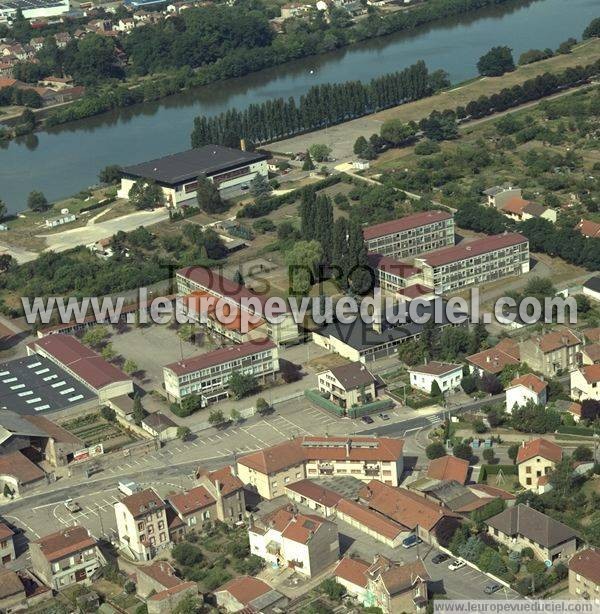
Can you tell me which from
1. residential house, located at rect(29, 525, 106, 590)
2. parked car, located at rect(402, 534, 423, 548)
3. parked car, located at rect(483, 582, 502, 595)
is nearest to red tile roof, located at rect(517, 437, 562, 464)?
parked car, located at rect(402, 534, 423, 548)

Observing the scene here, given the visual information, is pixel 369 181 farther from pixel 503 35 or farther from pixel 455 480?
pixel 503 35

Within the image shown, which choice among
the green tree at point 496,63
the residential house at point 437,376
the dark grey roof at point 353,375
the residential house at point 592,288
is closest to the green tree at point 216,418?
the dark grey roof at point 353,375

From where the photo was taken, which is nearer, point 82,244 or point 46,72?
point 82,244

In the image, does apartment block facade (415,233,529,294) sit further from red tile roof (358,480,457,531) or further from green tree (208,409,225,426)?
red tile roof (358,480,457,531)

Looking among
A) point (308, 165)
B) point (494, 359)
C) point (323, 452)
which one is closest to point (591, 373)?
point (494, 359)

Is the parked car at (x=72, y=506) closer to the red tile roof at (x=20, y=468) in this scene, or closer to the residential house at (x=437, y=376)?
the red tile roof at (x=20, y=468)

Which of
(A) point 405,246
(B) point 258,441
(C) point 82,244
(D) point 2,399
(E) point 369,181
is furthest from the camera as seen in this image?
(E) point 369,181

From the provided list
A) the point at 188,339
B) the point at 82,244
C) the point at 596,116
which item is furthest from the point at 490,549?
the point at 596,116
